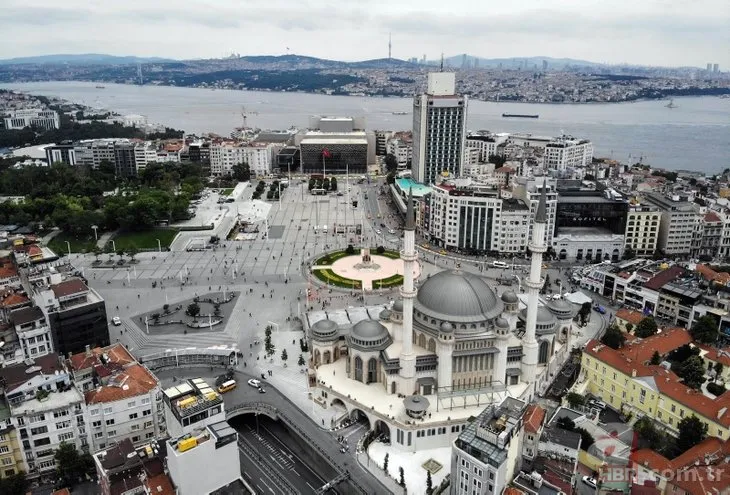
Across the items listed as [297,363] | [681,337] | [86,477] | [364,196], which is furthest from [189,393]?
[364,196]

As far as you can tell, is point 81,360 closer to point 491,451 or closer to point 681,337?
point 491,451

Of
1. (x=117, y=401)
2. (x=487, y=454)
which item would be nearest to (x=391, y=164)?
(x=117, y=401)

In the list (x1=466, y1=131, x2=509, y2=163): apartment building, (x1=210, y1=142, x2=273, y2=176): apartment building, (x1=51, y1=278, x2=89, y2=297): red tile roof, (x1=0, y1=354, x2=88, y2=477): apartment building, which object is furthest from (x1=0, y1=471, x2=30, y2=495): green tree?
(x1=466, y1=131, x2=509, y2=163): apartment building

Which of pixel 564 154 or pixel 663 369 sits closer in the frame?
pixel 663 369

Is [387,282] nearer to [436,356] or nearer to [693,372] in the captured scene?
[436,356]

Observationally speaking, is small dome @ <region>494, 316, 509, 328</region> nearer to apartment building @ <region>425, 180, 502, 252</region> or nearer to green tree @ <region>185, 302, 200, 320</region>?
green tree @ <region>185, 302, 200, 320</region>

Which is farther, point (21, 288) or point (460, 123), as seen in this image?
point (460, 123)
